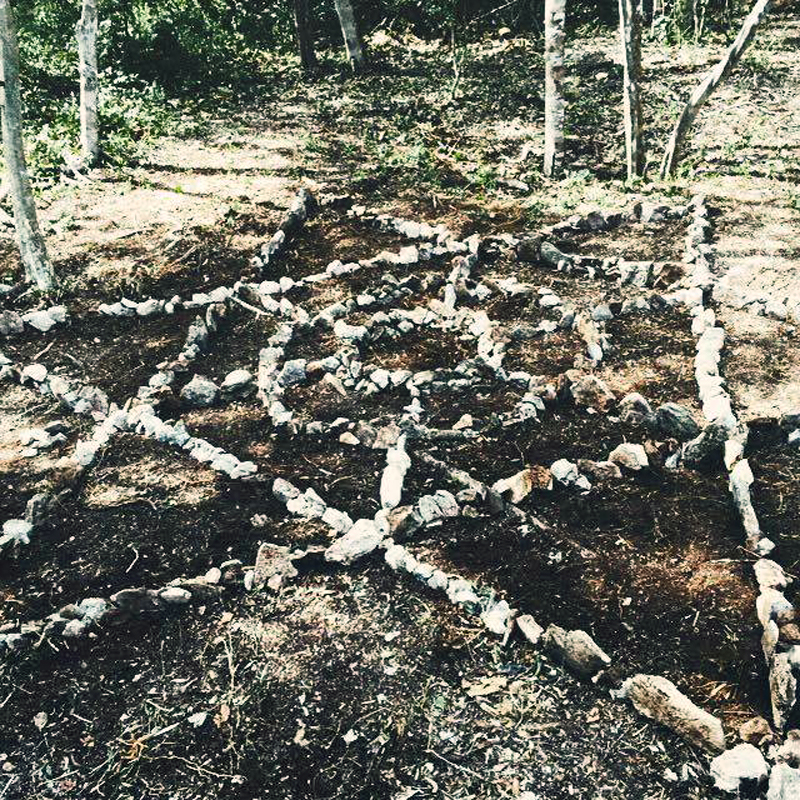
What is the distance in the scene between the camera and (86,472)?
5867 mm

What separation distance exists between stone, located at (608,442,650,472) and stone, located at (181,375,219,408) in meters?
3.35

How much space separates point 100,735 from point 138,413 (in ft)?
10.1

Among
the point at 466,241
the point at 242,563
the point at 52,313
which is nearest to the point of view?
the point at 242,563

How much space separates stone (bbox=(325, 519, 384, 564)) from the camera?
4.80 meters

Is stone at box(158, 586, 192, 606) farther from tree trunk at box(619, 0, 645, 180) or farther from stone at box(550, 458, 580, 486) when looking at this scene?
tree trunk at box(619, 0, 645, 180)

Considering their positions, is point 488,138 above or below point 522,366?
above

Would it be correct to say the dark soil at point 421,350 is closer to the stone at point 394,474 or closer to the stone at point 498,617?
the stone at point 394,474

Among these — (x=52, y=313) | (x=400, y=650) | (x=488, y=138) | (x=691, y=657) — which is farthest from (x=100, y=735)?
(x=488, y=138)

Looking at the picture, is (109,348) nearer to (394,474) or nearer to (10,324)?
(10,324)

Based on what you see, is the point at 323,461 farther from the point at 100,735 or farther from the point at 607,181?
the point at 607,181

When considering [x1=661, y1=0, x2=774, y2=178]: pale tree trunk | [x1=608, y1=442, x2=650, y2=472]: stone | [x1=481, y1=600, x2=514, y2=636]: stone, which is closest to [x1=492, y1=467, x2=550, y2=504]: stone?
[x1=608, y1=442, x2=650, y2=472]: stone

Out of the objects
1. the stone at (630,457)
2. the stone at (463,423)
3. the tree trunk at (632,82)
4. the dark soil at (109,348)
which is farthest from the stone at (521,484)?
the tree trunk at (632,82)

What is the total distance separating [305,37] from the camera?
16.5 m

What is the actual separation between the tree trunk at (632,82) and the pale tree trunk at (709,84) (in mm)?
405
